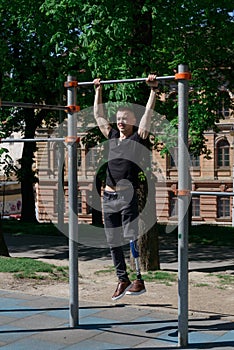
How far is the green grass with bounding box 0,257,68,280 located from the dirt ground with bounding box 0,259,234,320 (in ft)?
0.77

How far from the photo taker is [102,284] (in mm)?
9852

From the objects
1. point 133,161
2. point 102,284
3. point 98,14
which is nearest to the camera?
point 133,161

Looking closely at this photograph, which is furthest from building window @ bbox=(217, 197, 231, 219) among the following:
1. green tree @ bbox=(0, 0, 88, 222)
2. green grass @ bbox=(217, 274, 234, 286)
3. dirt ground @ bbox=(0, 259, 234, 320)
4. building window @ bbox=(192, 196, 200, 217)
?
dirt ground @ bbox=(0, 259, 234, 320)

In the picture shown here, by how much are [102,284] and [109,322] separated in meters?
2.68

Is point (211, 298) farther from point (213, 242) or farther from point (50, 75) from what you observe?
point (50, 75)

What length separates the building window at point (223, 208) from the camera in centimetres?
4262

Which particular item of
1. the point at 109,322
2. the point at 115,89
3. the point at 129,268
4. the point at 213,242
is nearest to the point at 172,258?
the point at 213,242

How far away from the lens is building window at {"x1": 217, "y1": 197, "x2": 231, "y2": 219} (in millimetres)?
42625

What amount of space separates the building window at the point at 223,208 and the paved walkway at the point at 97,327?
114 ft

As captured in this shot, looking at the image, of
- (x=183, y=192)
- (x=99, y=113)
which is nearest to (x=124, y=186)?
(x=183, y=192)

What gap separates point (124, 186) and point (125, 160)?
0.86ft

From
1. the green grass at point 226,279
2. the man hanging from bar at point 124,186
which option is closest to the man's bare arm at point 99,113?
the man hanging from bar at point 124,186

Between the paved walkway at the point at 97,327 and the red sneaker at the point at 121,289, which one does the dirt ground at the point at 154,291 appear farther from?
the red sneaker at the point at 121,289

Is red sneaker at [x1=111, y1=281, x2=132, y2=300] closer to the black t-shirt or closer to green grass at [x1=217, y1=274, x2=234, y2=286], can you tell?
the black t-shirt
